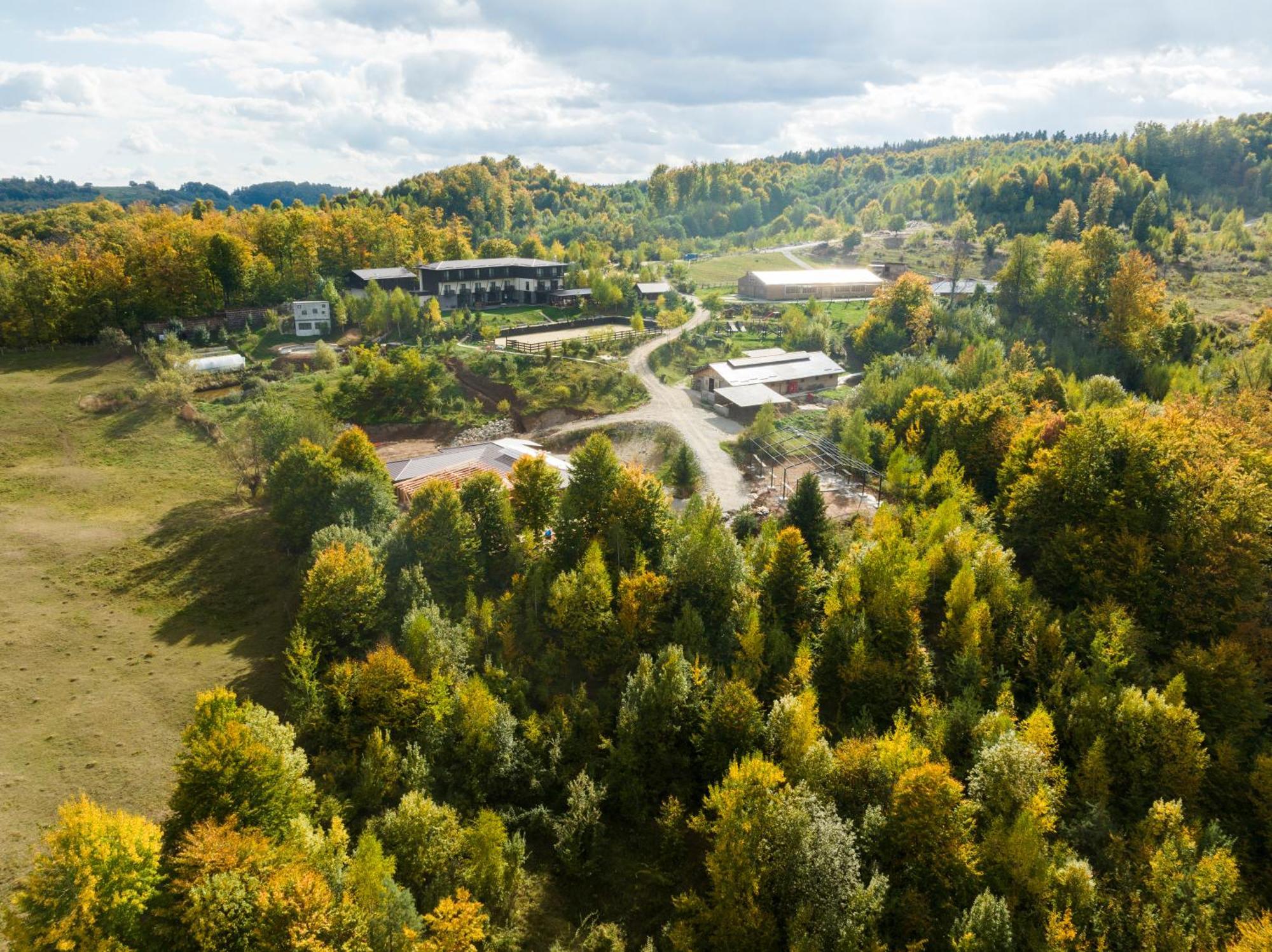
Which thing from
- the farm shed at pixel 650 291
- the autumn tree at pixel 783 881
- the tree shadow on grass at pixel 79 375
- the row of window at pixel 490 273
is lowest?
the autumn tree at pixel 783 881

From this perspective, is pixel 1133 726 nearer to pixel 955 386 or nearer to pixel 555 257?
pixel 955 386

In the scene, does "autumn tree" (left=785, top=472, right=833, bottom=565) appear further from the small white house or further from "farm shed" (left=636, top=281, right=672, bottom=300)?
"farm shed" (left=636, top=281, right=672, bottom=300)

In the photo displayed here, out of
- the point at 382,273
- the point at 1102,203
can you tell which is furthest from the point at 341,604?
the point at 1102,203

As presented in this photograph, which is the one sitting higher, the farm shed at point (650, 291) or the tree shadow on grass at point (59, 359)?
the farm shed at point (650, 291)

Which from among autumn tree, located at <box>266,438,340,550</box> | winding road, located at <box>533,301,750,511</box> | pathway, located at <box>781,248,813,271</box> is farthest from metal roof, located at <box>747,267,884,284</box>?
autumn tree, located at <box>266,438,340,550</box>

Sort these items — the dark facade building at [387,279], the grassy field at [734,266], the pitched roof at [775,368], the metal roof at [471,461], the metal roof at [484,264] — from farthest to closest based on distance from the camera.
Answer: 1. the grassy field at [734,266]
2. the metal roof at [484,264]
3. the dark facade building at [387,279]
4. the pitched roof at [775,368]
5. the metal roof at [471,461]

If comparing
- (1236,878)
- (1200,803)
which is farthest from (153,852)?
(1200,803)

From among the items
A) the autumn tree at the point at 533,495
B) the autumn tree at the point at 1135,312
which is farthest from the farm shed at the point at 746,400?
the autumn tree at the point at 1135,312

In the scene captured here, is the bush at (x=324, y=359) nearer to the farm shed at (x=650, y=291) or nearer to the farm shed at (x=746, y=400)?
the farm shed at (x=746, y=400)
